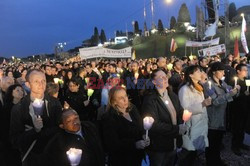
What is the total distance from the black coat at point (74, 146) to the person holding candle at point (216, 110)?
230cm

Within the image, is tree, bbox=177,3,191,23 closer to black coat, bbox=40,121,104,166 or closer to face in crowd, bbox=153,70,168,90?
face in crowd, bbox=153,70,168,90

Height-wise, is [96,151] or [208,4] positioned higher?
[208,4]

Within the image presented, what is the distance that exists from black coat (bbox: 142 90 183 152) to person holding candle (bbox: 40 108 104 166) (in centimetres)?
92

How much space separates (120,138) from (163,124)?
63cm

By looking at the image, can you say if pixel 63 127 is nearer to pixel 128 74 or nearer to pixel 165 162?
pixel 165 162

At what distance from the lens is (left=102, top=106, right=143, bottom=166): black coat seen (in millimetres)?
3588

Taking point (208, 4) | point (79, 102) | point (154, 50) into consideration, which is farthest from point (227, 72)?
point (154, 50)

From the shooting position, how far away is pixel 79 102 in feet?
21.5

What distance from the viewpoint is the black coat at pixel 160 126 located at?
3906mm

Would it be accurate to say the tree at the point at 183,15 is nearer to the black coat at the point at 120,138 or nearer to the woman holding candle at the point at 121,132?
the woman holding candle at the point at 121,132

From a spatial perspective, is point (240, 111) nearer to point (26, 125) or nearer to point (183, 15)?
point (26, 125)

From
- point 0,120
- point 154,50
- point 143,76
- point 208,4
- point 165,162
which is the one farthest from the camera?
point 154,50

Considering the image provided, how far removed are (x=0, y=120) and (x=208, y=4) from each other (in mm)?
20995

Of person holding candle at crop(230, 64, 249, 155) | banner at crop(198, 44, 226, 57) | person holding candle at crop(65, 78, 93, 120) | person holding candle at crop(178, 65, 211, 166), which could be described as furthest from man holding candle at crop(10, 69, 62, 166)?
banner at crop(198, 44, 226, 57)
